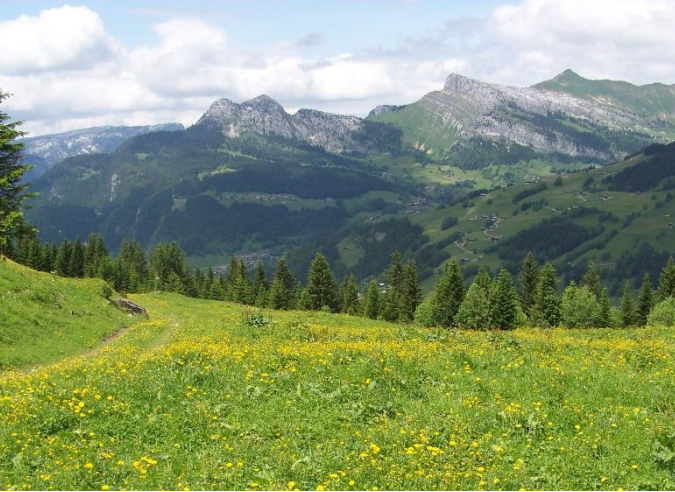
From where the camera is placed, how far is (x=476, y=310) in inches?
3268

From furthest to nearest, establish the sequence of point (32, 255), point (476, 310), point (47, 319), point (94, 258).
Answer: point (94, 258), point (32, 255), point (476, 310), point (47, 319)

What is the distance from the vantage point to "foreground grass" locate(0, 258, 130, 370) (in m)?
28.2

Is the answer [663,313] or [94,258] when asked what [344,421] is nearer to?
[663,313]

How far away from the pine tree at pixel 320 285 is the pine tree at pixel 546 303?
40.2 m

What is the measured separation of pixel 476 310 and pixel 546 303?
27.9m

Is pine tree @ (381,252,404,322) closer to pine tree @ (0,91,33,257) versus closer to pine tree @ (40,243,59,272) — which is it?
pine tree @ (0,91,33,257)

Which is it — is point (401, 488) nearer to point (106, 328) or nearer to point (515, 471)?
point (515, 471)

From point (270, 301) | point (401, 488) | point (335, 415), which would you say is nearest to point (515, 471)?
point (401, 488)

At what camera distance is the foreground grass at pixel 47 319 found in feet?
92.6

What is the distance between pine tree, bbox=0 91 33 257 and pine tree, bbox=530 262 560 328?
285ft

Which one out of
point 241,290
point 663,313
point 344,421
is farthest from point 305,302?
point 344,421

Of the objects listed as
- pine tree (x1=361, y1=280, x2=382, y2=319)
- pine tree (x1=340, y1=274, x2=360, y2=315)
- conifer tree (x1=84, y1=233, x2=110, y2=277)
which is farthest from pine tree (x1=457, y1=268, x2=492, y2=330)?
conifer tree (x1=84, y1=233, x2=110, y2=277)

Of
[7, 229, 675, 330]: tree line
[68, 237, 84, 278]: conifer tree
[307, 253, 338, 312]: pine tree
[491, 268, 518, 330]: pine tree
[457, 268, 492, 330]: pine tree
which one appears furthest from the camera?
[68, 237, 84, 278]: conifer tree

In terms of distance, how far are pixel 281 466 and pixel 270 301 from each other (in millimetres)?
99160
